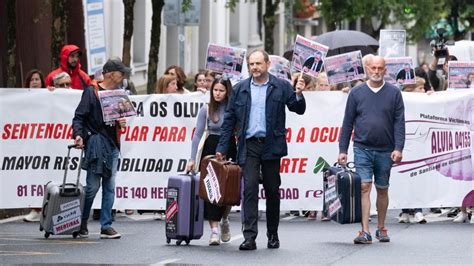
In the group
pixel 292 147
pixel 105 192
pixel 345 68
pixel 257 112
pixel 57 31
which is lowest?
pixel 105 192

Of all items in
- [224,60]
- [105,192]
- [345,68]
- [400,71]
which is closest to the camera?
[105,192]

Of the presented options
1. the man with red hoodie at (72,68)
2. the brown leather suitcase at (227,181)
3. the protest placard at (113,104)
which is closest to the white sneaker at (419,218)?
the man with red hoodie at (72,68)

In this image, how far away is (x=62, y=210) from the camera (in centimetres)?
1708

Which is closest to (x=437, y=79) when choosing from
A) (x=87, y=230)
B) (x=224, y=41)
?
(x=87, y=230)

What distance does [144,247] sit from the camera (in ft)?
52.9

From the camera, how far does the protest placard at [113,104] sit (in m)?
17.0

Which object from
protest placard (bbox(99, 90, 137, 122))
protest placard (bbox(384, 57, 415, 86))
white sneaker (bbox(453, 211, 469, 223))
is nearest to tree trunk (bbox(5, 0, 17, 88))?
protest placard (bbox(384, 57, 415, 86))

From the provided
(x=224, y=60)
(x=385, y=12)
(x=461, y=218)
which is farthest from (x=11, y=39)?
(x=385, y=12)

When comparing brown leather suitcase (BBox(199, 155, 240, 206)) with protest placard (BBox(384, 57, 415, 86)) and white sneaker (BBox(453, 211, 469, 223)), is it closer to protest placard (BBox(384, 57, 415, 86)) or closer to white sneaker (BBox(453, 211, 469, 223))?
protest placard (BBox(384, 57, 415, 86))

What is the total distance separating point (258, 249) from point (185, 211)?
31.6 inches

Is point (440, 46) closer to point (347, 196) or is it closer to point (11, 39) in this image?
point (11, 39)

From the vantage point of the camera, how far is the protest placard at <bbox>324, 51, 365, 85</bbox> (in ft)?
62.2

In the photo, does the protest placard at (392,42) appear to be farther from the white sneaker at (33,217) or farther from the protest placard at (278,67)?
the white sneaker at (33,217)

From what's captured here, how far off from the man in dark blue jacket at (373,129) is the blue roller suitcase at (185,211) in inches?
56.6
